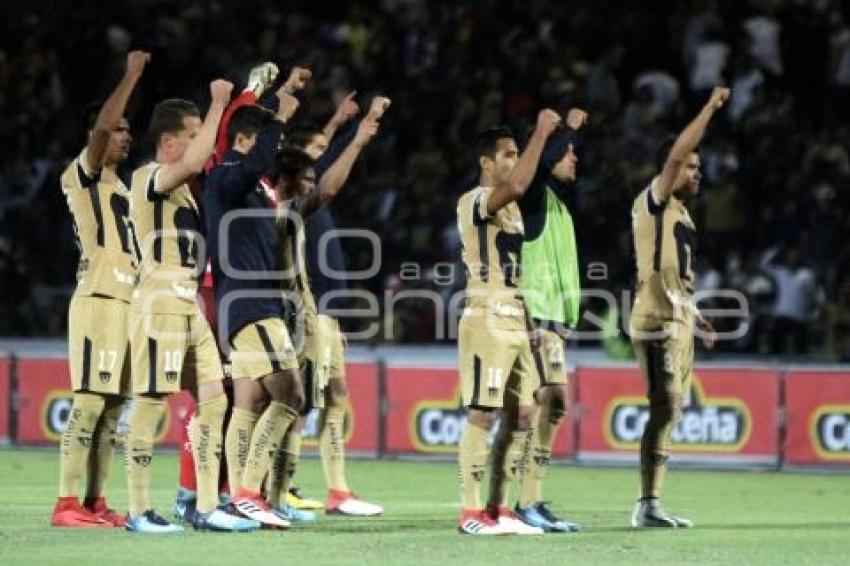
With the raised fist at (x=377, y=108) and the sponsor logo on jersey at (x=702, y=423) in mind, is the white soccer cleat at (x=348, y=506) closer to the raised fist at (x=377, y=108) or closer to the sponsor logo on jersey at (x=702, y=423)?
the raised fist at (x=377, y=108)

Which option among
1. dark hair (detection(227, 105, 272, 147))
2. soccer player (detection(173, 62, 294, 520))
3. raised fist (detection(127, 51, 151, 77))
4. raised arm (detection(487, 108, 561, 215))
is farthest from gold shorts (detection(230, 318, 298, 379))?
raised fist (detection(127, 51, 151, 77))

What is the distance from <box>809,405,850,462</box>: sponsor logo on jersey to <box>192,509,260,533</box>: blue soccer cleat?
7671mm

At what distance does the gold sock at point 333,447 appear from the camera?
575 inches

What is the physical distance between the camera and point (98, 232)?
1301cm

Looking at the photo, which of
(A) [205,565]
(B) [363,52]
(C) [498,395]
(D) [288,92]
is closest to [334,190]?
(D) [288,92]

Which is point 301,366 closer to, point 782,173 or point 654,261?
point 654,261

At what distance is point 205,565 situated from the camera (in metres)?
10.8

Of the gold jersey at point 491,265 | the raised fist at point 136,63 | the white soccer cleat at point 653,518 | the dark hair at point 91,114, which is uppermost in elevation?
the raised fist at point 136,63

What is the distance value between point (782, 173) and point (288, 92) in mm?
9100

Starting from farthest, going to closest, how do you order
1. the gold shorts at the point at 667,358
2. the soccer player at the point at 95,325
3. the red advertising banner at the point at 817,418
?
1. the red advertising banner at the point at 817,418
2. the gold shorts at the point at 667,358
3. the soccer player at the point at 95,325

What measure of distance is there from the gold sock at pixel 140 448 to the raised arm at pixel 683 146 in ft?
11.3

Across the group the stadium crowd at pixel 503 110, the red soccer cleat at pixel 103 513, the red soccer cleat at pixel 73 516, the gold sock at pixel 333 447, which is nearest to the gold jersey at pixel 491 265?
the gold sock at pixel 333 447

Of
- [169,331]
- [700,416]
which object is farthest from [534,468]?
[700,416]

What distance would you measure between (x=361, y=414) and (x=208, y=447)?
25.3 feet
